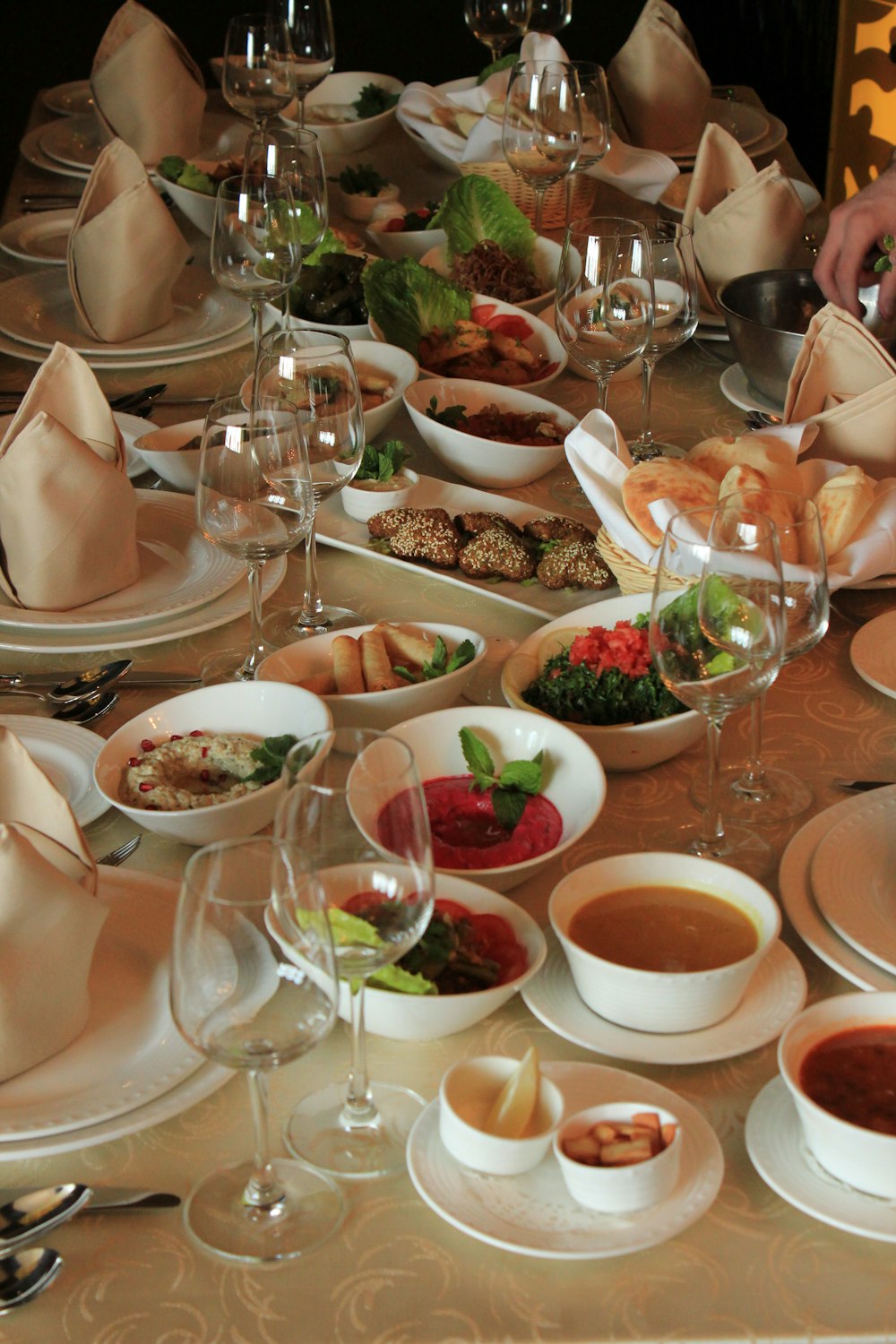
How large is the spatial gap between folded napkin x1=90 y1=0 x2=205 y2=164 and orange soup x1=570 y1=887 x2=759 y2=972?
2375 mm

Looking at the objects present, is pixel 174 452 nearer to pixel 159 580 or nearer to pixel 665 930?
pixel 159 580

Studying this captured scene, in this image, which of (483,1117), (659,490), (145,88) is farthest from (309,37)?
(483,1117)

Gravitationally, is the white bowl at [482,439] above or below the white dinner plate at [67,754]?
above

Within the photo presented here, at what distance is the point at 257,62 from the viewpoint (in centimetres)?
269

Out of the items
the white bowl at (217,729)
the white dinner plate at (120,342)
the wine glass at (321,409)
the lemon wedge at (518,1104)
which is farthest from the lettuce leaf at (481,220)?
the lemon wedge at (518,1104)

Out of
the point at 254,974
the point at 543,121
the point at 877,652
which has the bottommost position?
the point at 877,652

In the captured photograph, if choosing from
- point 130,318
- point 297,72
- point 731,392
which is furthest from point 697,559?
point 297,72

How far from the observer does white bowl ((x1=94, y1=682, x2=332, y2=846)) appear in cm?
120

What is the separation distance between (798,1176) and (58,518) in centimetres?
104

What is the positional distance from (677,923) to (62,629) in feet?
2.69

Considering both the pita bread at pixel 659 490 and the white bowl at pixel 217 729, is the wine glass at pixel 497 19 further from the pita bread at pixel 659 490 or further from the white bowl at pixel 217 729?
the white bowl at pixel 217 729

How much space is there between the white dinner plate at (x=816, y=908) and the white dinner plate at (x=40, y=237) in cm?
192

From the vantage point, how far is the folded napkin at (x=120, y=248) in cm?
219

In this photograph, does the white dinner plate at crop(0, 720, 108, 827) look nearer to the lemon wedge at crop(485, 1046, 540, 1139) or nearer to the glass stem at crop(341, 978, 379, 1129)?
the glass stem at crop(341, 978, 379, 1129)
